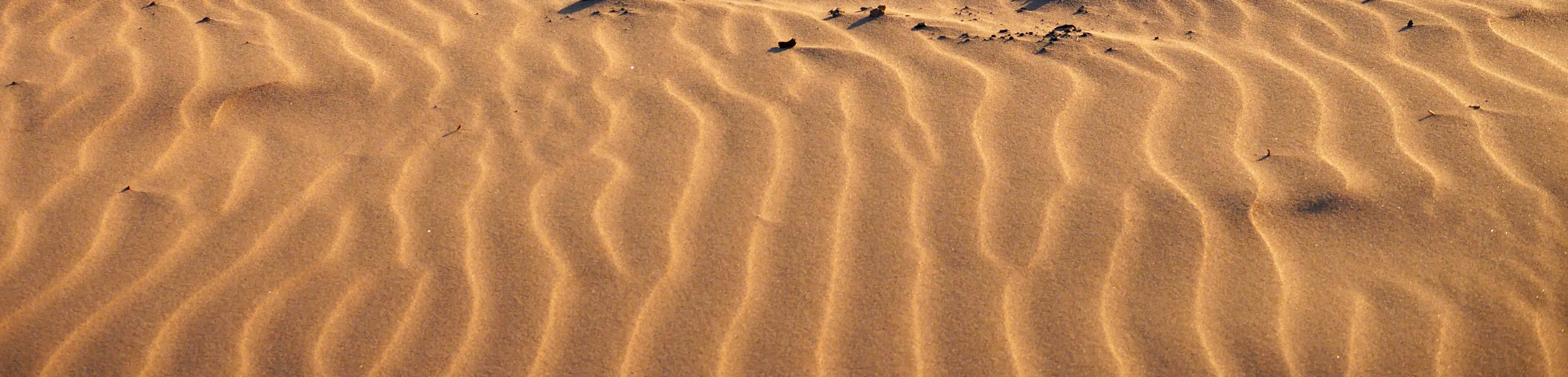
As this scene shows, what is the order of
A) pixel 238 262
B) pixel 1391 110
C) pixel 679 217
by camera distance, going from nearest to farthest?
pixel 238 262 < pixel 679 217 < pixel 1391 110

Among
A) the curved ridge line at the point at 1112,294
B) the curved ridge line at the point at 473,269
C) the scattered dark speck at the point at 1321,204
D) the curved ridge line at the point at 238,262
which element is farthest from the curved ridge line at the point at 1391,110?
the curved ridge line at the point at 238,262

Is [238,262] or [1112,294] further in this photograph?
[238,262]

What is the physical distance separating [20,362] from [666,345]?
129 cm

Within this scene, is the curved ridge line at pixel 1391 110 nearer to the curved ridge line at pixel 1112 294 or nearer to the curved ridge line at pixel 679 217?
the curved ridge line at pixel 1112 294

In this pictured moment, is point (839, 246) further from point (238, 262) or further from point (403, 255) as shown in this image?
point (238, 262)

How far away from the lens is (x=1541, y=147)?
249 centimetres

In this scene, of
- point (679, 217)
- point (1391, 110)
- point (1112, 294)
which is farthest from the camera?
point (1391, 110)

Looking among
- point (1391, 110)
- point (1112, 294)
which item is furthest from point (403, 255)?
point (1391, 110)

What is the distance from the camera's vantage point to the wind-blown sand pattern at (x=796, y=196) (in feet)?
6.71

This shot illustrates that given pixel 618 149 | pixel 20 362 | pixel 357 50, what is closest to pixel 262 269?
pixel 20 362

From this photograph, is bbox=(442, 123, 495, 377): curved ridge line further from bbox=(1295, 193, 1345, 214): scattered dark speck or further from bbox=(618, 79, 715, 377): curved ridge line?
bbox=(1295, 193, 1345, 214): scattered dark speck

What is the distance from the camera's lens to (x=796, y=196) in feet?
7.93

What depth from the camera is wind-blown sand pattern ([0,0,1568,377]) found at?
2.04 metres

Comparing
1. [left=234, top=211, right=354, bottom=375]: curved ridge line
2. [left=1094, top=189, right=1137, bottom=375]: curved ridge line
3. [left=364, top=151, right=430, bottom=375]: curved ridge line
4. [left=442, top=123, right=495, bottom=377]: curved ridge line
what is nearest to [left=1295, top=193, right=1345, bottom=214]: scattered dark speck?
[left=1094, top=189, right=1137, bottom=375]: curved ridge line
